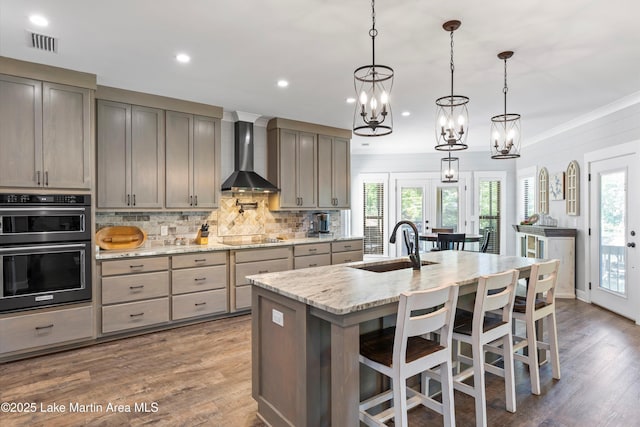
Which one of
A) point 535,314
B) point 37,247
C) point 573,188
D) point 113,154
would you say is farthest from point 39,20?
point 573,188

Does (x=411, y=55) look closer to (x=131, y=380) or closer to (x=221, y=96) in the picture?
(x=221, y=96)

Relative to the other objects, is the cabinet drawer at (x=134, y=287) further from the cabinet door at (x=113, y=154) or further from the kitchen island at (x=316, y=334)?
the kitchen island at (x=316, y=334)

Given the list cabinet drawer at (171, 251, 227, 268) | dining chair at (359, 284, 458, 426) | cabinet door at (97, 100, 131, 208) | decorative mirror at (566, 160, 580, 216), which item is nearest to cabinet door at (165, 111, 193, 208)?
cabinet door at (97, 100, 131, 208)

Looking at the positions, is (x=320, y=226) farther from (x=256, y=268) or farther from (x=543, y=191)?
(x=543, y=191)

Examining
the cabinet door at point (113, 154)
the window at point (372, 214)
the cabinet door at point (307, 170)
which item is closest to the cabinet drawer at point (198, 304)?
the cabinet door at point (113, 154)

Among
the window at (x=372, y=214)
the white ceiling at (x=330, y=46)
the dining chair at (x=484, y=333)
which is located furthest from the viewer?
the window at (x=372, y=214)

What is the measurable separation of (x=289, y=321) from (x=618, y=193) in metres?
4.86

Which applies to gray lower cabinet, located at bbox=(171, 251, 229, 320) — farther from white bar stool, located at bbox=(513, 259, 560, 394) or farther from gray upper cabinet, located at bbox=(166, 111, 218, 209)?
white bar stool, located at bbox=(513, 259, 560, 394)

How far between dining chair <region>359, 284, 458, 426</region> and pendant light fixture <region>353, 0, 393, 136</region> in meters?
1.10

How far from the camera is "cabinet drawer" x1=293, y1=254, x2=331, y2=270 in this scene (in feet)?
16.8

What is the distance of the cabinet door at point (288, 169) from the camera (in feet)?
17.5

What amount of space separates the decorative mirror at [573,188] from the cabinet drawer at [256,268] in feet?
14.3

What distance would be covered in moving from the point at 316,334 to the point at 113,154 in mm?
3320

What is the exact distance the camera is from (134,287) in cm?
388
